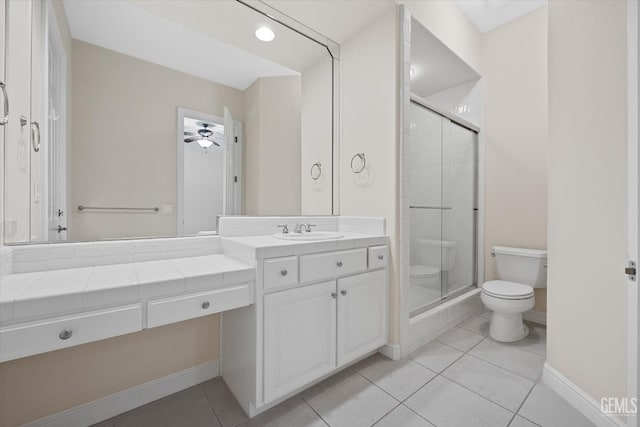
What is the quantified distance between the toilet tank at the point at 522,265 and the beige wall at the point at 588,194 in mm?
915

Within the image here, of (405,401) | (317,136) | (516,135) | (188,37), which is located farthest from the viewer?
(516,135)

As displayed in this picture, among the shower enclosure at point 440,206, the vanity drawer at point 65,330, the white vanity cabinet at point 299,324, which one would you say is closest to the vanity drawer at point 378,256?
the white vanity cabinet at point 299,324

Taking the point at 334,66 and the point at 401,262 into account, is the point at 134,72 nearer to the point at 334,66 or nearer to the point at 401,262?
the point at 334,66

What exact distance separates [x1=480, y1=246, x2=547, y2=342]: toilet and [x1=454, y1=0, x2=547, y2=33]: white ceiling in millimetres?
2245

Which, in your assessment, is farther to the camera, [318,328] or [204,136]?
[204,136]

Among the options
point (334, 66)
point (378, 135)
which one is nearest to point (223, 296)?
point (378, 135)

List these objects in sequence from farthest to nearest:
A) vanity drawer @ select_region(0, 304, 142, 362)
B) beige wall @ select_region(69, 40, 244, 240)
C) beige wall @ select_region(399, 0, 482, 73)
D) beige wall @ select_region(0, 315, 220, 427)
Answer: beige wall @ select_region(399, 0, 482, 73) < beige wall @ select_region(69, 40, 244, 240) < beige wall @ select_region(0, 315, 220, 427) < vanity drawer @ select_region(0, 304, 142, 362)

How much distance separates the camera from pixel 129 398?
1.45m

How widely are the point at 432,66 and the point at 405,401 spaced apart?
9.38 feet

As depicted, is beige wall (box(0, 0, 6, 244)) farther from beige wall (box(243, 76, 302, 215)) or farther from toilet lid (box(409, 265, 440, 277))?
toilet lid (box(409, 265, 440, 277))

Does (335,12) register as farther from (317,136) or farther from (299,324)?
(299,324)

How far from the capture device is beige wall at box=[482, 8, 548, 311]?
2.55 metres

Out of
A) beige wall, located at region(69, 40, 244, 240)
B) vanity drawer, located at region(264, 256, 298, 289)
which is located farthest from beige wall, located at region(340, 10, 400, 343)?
beige wall, located at region(69, 40, 244, 240)

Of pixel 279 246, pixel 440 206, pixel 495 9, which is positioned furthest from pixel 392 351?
pixel 495 9
